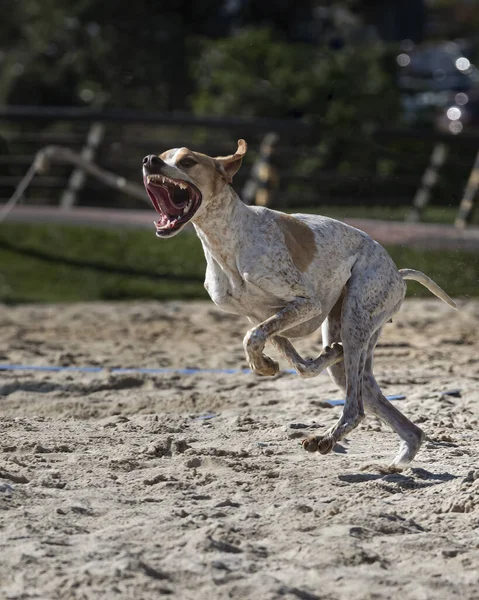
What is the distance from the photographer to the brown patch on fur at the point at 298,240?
17.0 feet

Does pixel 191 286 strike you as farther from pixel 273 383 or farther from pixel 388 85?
pixel 388 85

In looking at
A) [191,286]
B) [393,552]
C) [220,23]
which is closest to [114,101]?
[220,23]

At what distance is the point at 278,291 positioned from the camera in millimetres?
5090

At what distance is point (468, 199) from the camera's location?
1443cm

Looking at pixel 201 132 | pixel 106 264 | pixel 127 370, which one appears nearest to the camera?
pixel 127 370

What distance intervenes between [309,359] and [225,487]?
821mm

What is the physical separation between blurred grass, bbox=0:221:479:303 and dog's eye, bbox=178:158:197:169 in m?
6.22

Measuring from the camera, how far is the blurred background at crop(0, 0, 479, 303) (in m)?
12.5

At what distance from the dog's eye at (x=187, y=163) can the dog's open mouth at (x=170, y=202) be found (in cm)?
7

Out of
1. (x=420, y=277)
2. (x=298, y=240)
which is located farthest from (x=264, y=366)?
(x=420, y=277)

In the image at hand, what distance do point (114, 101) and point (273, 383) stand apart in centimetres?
1296

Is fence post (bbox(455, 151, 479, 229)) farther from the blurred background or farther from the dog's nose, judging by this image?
the dog's nose

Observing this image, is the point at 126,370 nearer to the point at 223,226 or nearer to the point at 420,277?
the point at 420,277

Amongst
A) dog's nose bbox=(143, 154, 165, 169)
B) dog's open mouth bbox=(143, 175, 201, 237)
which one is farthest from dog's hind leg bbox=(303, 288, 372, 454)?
dog's nose bbox=(143, 154, 165, 169)
